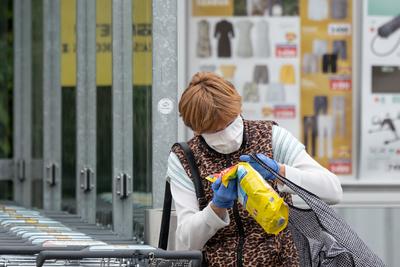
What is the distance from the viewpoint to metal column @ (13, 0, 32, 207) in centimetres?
1162

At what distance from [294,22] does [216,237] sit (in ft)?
14.2

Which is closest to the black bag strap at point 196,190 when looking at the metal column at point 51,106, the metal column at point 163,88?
the metal column at point 163,88

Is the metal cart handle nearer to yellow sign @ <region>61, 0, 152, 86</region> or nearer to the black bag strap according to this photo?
the black bag strap

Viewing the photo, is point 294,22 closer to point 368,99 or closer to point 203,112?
point 368,99

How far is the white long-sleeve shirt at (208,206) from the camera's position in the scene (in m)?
4.87

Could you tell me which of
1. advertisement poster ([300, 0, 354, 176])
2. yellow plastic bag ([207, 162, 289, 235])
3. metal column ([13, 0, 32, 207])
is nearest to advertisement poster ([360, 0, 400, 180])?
advertisement poster ([300, 0, 354, 176])

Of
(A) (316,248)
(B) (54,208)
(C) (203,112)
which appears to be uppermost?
(C) (203,112)

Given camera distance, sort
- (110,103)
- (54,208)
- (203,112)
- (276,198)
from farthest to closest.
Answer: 1. (54,208)
2. (110,103)
3. (203,112)
4. (276,198)

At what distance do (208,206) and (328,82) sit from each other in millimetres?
4448

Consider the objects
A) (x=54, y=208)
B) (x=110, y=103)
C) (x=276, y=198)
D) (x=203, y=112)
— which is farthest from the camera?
(x=54, y=208)

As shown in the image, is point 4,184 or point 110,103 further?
point 4,184

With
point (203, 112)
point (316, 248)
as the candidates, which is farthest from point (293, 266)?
point (203, 112)

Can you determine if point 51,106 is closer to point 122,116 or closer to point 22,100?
point 22,100

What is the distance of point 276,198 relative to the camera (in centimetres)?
461
